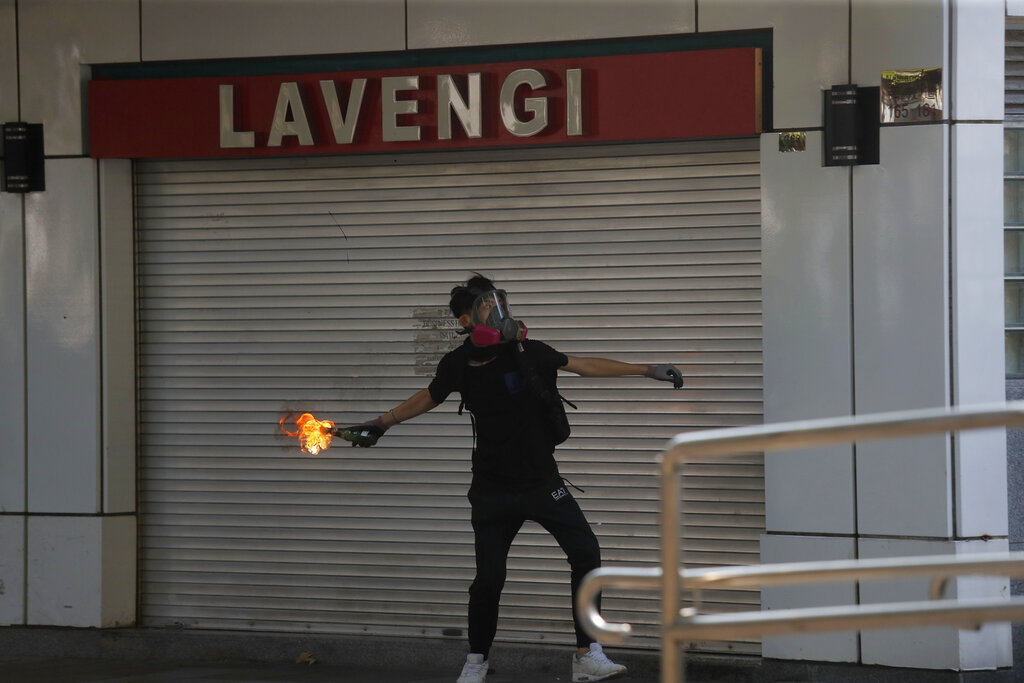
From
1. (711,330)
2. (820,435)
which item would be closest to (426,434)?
A: (711,330)

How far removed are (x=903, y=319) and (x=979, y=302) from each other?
1.30 ft

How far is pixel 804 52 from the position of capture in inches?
260

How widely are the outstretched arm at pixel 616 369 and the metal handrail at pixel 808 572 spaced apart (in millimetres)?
2671

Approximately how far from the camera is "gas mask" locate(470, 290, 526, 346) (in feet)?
18.8

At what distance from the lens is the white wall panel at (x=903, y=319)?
6.33 m

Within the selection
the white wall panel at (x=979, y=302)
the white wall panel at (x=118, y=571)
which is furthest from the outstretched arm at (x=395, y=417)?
Answer: the white wall panel at (x=979, y=302)

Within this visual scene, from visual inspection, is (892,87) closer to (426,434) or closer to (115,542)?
(426,434)

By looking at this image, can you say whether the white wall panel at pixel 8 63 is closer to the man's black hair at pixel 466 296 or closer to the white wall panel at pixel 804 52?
the man's black hair at pixel 466 296

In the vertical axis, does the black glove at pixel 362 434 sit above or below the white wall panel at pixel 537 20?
below

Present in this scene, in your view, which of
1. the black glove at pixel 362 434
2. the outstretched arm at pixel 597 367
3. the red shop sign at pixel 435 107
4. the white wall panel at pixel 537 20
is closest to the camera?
the outstretched arm at pixel 597 367

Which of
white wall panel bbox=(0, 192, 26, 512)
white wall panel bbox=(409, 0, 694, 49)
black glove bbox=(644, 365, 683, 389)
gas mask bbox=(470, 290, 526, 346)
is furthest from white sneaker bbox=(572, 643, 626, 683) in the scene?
white wall panel bbox=(0, 192, 26, 512)

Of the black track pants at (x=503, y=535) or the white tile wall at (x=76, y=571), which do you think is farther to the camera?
the white tile wall at (x=76, y=571)

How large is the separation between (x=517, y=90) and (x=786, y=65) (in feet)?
4.96

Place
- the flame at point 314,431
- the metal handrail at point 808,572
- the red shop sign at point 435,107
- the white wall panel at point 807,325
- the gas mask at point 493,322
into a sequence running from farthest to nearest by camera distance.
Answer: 1. the red shop sign at point 435,107
2. the white wall panel at point 807,325
3. the flame at point 314,431
4. the gas mask at point 493,322
5. the metal handrail at point 808,572
